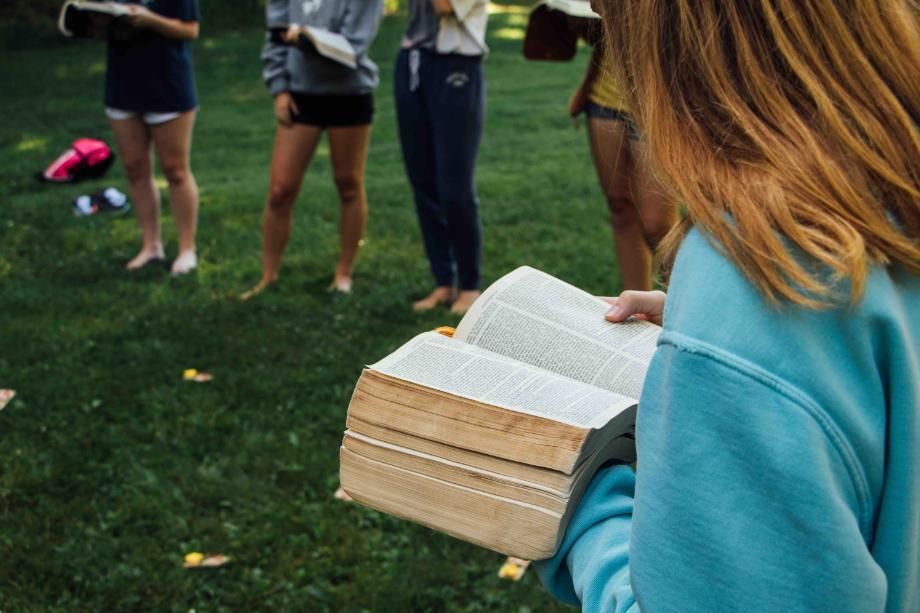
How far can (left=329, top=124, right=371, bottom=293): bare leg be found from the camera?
5387 mm

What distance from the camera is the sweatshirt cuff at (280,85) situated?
17.7 feet

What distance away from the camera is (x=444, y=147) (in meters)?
5.14

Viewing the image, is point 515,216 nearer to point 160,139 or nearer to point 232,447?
point 160,139

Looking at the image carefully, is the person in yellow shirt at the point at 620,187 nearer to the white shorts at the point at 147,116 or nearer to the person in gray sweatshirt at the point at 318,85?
the person in gray sweatshirt at the point at 318,85

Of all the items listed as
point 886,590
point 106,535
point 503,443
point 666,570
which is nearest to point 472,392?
point 503,443

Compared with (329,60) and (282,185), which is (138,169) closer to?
(282,185)

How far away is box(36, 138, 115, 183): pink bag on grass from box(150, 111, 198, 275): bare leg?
2.68 metres

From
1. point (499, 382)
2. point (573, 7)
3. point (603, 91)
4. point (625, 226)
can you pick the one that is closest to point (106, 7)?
point (573, 7)

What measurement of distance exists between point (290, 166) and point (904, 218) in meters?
4.80

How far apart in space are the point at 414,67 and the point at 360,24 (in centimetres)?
45

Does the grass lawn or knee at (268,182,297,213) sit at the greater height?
knee at (268,182,297,213)

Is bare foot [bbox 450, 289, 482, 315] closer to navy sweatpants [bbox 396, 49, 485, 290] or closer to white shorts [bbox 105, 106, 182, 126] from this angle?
navy sweatpants [bbox 396, 49, 485, 290]

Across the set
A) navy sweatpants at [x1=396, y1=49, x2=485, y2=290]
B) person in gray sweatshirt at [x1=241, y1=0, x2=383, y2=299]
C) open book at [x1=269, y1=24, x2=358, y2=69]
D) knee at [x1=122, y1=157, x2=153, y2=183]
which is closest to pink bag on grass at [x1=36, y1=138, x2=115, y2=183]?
knee at [x1=122, y1=157, x2=153, y2=183]

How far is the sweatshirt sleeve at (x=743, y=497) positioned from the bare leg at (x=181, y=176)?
535 centimetres
